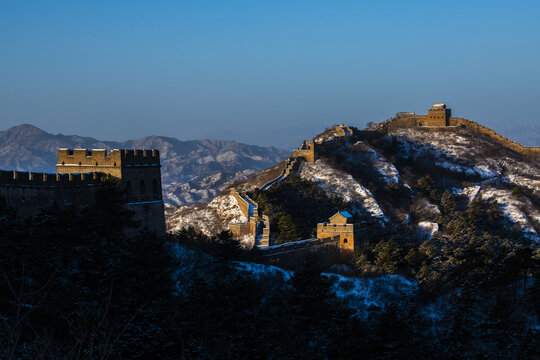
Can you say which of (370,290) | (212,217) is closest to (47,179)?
(370,290)

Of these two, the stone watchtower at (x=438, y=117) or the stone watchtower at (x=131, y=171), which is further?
the stone watchtower at (x=438, y=117)

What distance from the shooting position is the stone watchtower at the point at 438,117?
11775 cm

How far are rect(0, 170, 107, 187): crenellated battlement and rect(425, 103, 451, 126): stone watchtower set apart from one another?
91.2 m

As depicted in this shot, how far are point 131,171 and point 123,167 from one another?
56 centimetres

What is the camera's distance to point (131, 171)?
1403 inches

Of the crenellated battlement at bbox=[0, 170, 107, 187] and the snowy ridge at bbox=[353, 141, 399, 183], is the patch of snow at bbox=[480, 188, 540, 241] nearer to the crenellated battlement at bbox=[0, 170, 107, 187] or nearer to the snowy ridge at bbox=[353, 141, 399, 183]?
the snowy ridge at bbox=[353, 141, 399, 183]

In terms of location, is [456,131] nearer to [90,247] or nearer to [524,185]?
[524,185]

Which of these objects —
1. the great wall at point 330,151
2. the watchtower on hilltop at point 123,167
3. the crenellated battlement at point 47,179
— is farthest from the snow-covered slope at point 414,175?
the crenellated battlement at point 47,179

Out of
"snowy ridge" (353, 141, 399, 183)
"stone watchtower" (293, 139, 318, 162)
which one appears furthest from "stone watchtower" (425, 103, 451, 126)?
"stone watchtower" (293, 139, 318, 162)

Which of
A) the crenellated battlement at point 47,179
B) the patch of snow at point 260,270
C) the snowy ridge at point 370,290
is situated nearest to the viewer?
the crenellated battlement at point 47,179

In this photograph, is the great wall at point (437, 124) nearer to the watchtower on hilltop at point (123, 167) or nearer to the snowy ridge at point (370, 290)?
the snowy ridge at point (370, 290)

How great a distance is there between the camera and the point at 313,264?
1422 inches

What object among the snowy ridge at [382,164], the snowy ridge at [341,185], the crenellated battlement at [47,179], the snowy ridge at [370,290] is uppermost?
the snowy ridge at [382,164]

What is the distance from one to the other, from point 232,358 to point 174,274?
771 cm
